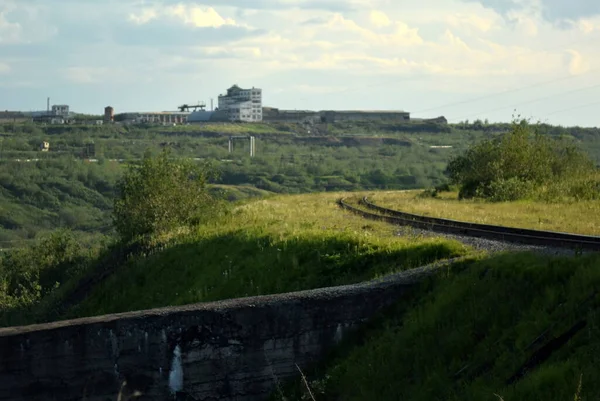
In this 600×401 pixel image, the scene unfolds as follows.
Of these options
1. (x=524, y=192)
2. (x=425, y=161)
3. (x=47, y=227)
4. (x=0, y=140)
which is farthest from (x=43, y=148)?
(x=524, y=192)

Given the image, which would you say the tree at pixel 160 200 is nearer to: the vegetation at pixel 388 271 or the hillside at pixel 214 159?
the vegetation at pixel 388 271

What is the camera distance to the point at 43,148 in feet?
536

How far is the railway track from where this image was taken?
51.6 ft

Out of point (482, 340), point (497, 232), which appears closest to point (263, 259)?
point (497, 232)

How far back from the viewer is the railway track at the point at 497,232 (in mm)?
15713

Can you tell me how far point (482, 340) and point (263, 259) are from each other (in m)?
9.34

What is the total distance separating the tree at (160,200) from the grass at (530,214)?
633cm

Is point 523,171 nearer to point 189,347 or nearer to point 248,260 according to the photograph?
point 248,260

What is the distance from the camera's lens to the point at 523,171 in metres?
38.2

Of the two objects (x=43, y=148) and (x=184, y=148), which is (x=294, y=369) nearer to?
(x=184, y=148)

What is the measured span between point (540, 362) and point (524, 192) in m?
24.4

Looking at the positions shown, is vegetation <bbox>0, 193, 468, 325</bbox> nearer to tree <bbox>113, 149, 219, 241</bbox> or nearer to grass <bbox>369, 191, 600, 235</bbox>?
tree <bbox>113, 149, 219, 241</bbox>

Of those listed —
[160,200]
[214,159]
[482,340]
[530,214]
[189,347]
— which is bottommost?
[214,159]

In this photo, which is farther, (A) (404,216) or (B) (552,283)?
(A) (404,216)
